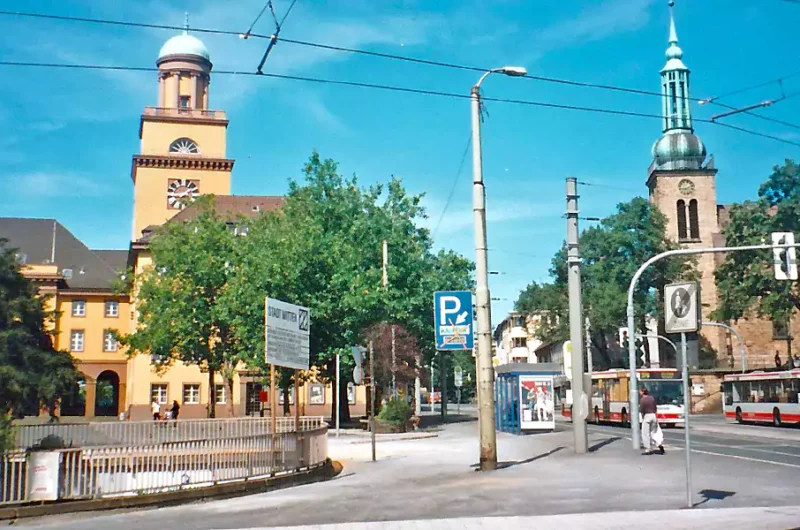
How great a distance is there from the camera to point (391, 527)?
12.4 metres

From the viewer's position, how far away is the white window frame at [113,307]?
3393 inches

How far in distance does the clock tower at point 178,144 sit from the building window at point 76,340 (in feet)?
39.2

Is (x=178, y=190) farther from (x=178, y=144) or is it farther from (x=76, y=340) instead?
(x=76, y=340)

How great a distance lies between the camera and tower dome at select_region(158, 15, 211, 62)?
82.9 m

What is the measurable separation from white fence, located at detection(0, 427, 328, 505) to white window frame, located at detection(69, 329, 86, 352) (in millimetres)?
69163

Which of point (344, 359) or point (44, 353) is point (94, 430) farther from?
point (44, 353)

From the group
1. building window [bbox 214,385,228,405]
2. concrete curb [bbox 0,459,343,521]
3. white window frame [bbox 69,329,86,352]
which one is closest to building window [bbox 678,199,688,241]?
building window [bbox 214,385,228,405]

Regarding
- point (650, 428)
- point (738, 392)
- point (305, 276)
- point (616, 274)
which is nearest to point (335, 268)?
point (305, 276)

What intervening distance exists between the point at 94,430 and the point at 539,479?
10221 mm

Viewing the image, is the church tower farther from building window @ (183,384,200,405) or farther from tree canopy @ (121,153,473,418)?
building window @ (183,384,200,405)

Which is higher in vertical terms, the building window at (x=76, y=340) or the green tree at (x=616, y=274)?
the green tree at (x=616, y=274)

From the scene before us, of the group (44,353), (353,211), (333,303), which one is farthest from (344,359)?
(44,353)

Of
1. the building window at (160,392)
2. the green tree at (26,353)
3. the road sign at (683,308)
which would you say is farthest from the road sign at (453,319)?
the building window at (160,392)

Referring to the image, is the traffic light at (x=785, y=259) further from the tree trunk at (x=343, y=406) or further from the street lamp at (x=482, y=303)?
the tree trunk at (x=343, y=406)
